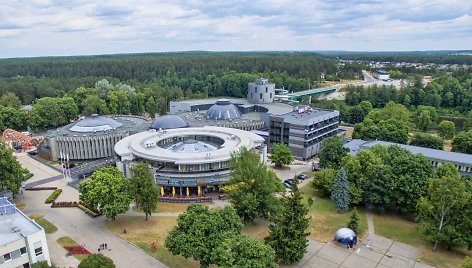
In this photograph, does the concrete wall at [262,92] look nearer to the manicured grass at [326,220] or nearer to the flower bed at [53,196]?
the manicured grass at [326,220]

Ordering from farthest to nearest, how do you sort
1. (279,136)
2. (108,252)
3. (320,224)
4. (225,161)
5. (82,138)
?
(279,136), (82,138), (225,161), (320,224), (108,252)

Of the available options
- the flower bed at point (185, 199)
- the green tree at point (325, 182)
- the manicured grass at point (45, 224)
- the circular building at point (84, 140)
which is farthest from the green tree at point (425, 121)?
the manicured grass at point (45, 224)

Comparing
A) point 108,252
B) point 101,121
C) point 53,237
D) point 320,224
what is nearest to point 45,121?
point 101,121

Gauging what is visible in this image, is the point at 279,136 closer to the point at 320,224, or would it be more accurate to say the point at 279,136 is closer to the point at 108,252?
the point at 320,224

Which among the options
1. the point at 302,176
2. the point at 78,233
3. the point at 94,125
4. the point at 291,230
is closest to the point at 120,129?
the point at 94,125

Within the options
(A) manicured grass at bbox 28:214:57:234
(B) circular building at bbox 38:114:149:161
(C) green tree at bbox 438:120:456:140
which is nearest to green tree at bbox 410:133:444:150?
(C) green tree at bbox 438:120:456:140

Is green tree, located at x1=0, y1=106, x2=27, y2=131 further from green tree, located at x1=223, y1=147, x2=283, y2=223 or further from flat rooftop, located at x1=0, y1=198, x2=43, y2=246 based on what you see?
green tree, located at x1=223, y1=147, x2=283, y2=223
